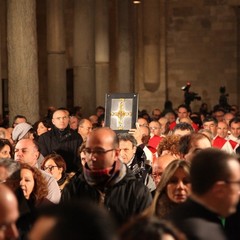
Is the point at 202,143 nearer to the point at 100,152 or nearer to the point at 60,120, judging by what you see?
the point at 100,152

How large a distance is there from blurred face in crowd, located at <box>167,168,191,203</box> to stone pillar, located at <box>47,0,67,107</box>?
22449mm

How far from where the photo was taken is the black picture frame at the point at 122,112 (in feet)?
45.8

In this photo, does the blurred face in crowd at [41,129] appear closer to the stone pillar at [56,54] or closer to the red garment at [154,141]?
the red garment at [154,141]

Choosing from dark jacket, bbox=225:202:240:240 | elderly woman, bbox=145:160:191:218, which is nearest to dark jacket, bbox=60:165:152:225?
elderly woman, bbox=145:160:191:218

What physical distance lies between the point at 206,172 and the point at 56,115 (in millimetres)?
8960

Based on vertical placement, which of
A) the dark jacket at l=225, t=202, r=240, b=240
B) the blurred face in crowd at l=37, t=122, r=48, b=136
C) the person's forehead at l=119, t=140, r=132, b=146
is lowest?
the dark jacket at l=225, t=202, r=240, b=240

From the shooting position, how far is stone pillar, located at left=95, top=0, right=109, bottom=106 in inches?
1201

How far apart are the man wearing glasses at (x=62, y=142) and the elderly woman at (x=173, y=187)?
21.8 feet

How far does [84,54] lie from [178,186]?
20842 millimetres

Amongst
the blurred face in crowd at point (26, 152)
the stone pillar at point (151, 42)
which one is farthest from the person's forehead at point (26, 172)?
the stone pillar at point (151, 42)

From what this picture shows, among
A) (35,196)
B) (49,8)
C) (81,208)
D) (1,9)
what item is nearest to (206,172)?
(81,208)

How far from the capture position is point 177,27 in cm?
3675

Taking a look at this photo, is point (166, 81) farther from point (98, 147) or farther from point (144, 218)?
point (144, 218)

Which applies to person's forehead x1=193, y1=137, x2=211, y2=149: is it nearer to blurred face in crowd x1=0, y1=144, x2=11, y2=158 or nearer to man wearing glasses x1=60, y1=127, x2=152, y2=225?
man wearing glasses x1=60, y1=127, x2=152, y2=225
